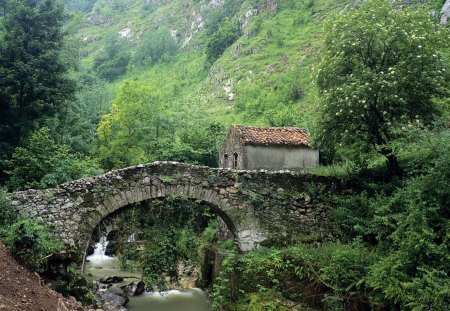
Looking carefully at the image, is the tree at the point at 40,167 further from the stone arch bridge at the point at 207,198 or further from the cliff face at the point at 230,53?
the cliff face at the point at 230,53

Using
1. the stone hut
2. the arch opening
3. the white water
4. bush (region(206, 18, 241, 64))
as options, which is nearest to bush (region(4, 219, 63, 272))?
the arch opening

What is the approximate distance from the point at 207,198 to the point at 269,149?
729 cm

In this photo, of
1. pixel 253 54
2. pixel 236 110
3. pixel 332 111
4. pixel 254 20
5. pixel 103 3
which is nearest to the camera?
pixel 332 111

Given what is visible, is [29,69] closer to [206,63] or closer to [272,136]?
[272,136]

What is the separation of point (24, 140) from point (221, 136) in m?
12.0

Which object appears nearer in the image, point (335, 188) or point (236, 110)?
point (335, 188)

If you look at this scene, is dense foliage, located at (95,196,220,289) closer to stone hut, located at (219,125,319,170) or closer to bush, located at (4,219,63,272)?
bush, located at (4,219,63,272)

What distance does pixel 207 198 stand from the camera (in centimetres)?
1345

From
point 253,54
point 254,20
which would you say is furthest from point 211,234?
point 254,20

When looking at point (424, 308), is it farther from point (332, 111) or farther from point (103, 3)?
point (103, 3)

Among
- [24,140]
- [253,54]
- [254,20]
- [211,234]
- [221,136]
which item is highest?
[254,20]

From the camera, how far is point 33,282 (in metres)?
9.79

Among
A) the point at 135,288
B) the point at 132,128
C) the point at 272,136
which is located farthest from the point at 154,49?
the point at 135,288

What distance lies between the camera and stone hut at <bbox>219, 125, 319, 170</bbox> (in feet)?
65.0
